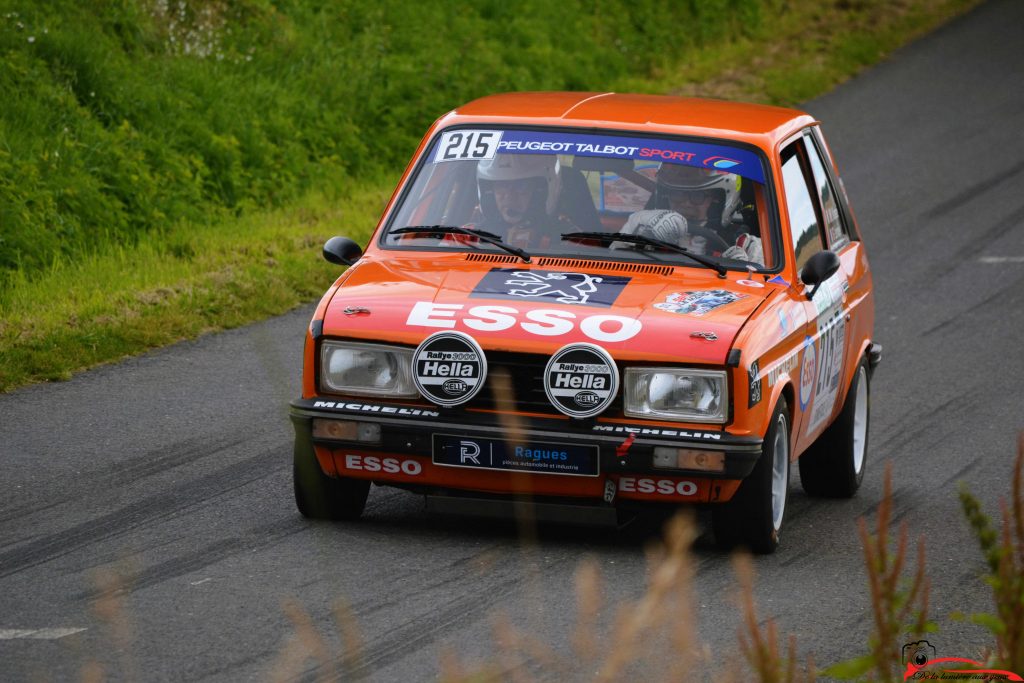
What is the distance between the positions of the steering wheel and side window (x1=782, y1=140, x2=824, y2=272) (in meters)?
0.34

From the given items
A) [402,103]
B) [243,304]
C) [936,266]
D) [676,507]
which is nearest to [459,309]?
[676,507]

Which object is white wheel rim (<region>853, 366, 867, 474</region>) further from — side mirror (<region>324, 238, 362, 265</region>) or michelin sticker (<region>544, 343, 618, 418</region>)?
side mirror (<region>324, 238, 362, 265</region>)

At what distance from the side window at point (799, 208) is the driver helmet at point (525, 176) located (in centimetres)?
104

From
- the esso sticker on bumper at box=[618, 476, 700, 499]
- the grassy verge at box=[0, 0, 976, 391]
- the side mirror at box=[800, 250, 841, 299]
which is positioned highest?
the side mirror at box=[800, 250, 841, 299]

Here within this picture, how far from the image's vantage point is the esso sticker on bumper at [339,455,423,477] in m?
6.30

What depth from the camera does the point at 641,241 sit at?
7.01m

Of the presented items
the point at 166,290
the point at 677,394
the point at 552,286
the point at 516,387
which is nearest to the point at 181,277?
the point at 166,290

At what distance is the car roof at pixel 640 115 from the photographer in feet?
24.3

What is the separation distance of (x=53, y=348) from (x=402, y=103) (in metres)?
7.99

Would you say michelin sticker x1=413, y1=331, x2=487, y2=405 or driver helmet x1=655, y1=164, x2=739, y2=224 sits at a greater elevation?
driver helmet x1=655, y1=164, x2=739, y2=224

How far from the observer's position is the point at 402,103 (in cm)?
1703

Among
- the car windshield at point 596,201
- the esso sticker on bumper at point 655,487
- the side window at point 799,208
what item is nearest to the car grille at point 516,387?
the esso sticker on bumper at point 655,487

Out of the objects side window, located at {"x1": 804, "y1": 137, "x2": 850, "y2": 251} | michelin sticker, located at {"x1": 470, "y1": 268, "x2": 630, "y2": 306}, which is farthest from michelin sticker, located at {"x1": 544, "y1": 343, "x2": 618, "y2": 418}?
side window, located at {"x1": 804, "y1": 137, "x2": 850, "y2": 251}

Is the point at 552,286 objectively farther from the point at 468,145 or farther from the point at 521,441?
the point at 468,145
